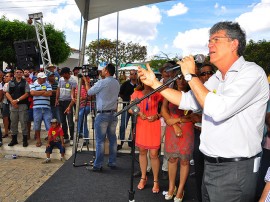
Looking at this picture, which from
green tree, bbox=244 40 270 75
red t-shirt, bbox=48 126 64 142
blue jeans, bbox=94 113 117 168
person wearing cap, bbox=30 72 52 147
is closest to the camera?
blue jeans, bbox=94 113 117 168

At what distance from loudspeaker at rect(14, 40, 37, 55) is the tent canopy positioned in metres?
10.8

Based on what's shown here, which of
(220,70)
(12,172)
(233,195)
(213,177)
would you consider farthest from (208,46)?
(12,172)

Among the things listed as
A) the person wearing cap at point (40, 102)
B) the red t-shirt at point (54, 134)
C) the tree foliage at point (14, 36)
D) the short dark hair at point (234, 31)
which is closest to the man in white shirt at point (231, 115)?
the short dark hair at point (234, 31)

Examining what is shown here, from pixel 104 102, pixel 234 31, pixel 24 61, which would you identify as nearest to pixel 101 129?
pixel 104 102

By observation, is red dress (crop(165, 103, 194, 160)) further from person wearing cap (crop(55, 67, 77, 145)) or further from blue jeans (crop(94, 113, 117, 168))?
person wearing cap (crop(55, 67, 77, 145))

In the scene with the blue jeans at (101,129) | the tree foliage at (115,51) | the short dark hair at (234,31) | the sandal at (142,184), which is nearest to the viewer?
the short dark hair at (234,31)

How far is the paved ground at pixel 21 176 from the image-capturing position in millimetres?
4059

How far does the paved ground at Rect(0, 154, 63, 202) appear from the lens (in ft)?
13.3

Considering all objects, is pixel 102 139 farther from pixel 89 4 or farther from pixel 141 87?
pixel 89 4

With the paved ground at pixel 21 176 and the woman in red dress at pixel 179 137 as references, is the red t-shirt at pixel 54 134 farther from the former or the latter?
the woman in red dress at pixel 179 137

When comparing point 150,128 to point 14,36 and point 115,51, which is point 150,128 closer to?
point 14,36

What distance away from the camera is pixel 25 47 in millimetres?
14672

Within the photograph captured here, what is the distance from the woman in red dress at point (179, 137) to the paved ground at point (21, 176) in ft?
7.42

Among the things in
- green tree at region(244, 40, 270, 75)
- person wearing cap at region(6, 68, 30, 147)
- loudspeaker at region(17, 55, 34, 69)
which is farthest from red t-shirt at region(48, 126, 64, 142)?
green tree at region(244, 40, 270, 75)
